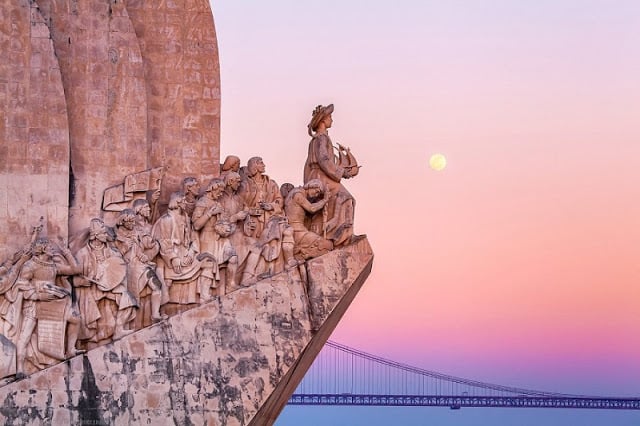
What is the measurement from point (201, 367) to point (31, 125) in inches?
137

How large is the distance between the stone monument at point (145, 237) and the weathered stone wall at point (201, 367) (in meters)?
0.02

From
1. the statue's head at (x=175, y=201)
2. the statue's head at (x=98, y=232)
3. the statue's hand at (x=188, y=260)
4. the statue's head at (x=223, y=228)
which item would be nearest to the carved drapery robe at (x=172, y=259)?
the statue's hand at (x=188, y=260)

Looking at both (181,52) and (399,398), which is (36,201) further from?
(399,398)

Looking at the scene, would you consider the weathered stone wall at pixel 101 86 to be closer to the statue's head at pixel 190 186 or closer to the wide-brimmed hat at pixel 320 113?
the statue's head at pixel 190 186

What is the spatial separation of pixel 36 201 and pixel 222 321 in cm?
259

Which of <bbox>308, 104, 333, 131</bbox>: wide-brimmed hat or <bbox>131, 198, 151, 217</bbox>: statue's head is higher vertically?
<bbox>308, 104, 333, 131</bbox>: wide-brimmed hat

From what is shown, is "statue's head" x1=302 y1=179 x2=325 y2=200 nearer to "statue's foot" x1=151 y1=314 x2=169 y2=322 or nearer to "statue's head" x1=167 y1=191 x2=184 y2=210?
"statue's head" x1=167 y1=191 x2=184 y2=210

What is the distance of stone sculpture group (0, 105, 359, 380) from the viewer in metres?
17.3

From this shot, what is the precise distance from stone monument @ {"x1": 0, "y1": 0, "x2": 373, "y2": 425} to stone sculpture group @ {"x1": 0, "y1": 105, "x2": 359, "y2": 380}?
2 cm

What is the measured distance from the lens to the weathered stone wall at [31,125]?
17.9 meters

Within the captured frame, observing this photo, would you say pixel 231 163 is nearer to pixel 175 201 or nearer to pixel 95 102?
pixel 175 201

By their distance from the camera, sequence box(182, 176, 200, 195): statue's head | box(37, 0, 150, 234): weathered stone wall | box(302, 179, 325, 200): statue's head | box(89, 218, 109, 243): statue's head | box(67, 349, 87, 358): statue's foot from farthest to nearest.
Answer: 1. box(302, 179, 325, 200): statue's head
2. box(182, 176, 200, 195): statue's head
3. box(37, 0, 150, 234): weathered stone wall
4. box(89, 218, 109, 243): statue's head
5. box(67, 349, 87, 358): statue's foot

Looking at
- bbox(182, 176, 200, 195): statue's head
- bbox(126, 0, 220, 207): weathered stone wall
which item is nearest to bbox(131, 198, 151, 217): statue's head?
bbox(182, 176, 200, 195): statue's head

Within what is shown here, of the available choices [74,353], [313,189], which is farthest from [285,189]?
[74,353]
